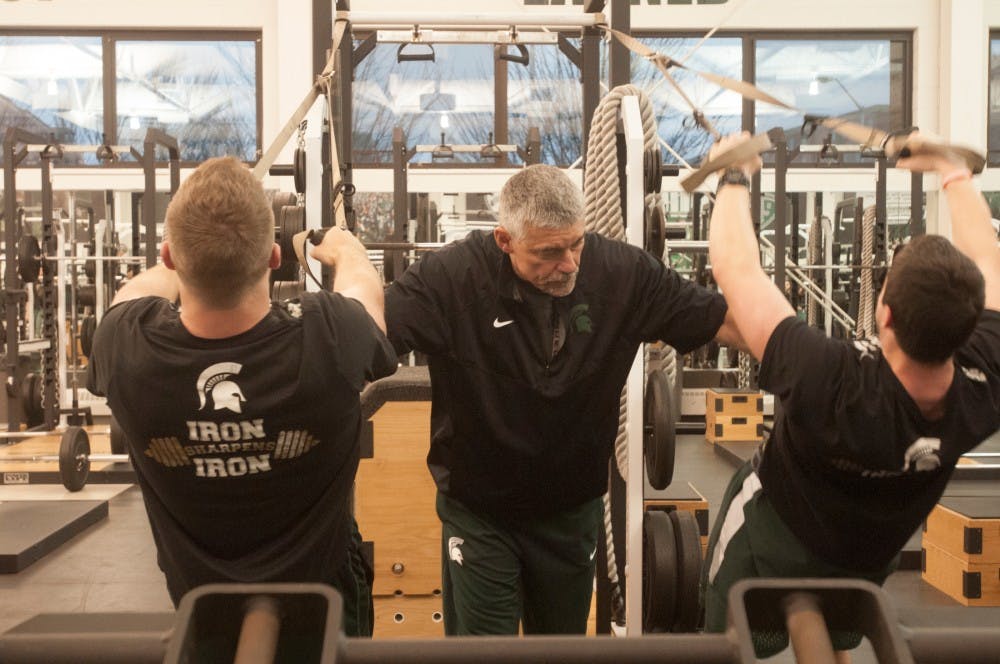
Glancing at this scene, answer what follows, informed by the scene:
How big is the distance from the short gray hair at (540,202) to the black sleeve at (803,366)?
552 mm

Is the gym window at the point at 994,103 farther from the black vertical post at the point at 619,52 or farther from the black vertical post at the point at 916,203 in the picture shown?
the black vertical post at the point at 619,52

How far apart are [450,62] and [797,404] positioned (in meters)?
8.52

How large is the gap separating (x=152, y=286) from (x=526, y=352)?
0.80 m

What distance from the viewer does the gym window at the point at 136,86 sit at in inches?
369

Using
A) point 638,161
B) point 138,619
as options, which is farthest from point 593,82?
point 138,619

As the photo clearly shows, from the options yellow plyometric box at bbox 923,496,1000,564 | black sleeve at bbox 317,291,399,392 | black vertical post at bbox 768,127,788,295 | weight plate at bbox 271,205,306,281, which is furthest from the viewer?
black vertical post at bbox 768,127,788,295

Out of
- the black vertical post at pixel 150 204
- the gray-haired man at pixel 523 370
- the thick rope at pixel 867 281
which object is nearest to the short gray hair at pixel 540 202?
the gray-haired man at pixel 523 370

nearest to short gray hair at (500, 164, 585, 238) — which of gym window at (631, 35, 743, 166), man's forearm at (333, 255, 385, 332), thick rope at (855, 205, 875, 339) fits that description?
man's forearm at (333, 255, 385, 332)

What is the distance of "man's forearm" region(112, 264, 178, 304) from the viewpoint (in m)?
1.67

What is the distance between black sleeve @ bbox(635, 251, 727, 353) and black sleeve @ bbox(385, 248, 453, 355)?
44 centimetres

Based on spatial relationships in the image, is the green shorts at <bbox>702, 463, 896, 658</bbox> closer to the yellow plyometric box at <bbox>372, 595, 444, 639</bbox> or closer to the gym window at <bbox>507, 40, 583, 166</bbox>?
the yellow plyometric box at <bbox>372, 595, 444, 639</bbox>

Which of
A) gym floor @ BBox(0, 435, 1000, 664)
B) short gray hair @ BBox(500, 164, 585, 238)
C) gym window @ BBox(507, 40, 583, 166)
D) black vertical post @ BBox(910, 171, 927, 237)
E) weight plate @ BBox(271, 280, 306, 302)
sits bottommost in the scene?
gym floor @ BBox(0, 435, 1000, 664)

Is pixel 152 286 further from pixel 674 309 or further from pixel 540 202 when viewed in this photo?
pixel 674 309

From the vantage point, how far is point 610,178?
277 cm
